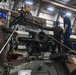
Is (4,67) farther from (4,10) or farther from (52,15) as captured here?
(52,15)

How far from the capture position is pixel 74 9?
7.58 meters

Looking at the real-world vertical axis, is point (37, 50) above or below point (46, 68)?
above

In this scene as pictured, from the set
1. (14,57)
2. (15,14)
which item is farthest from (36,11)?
(14,57)

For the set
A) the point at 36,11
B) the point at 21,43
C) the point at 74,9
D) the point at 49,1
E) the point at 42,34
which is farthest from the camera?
the point at 36,11

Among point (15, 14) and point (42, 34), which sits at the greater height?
point (15, 14)

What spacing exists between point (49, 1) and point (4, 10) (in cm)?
209

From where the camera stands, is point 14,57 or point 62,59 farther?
point 14,57

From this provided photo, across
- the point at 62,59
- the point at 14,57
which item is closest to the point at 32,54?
the point at 14,57

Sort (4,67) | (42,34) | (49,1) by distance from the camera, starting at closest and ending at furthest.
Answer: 1. (4,67)
2. (42,34)
3. (49,1)

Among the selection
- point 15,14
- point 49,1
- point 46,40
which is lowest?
point 46,40

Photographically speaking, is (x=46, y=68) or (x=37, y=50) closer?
(x=46, y=68)

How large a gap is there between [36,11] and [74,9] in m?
2.58

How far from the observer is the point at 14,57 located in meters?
4.27

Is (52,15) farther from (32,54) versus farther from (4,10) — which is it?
(32,54)
